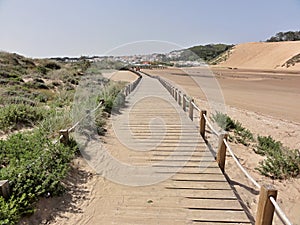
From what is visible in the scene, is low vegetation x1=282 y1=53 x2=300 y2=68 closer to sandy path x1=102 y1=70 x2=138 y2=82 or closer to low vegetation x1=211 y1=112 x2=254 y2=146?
sandy path x1=102 y1=70 x2=138 y2=82

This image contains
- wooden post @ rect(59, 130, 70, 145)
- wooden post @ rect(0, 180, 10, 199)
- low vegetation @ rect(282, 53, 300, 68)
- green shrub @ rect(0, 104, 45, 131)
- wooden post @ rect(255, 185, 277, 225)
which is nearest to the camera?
wooden post @ rect(255, 185, 277, 225)

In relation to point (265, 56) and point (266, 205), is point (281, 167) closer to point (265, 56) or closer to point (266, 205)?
point (266, 205)

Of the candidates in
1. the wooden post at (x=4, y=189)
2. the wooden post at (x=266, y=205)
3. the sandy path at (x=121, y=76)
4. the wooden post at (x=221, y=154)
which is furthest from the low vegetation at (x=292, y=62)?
the wooden post at (x=4, y=189)

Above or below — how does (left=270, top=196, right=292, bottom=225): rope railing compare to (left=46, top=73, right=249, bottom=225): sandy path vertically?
above

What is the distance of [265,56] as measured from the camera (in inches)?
3260

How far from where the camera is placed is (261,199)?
3.09 metres

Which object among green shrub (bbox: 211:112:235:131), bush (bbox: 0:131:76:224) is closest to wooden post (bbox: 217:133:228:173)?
bush (bbox: 0:131:76:224)

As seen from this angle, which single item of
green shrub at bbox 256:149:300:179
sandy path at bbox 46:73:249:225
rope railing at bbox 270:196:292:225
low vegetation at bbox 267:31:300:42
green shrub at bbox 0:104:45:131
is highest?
low vegetation at bbox 267:31:300:42

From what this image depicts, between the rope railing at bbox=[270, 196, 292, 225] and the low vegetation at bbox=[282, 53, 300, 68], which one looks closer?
the rope railing at bbox=[270, 196, 292, 225]

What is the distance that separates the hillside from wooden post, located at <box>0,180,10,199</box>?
6431 centimetres

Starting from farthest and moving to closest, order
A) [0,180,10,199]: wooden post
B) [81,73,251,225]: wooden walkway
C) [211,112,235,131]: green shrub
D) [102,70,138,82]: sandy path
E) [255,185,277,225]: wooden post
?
Result: [102,70,138,82]: sandy path → [211,112,235,131]: green shrub → [81,73,251,225]: wooden walkway → [0,180,10,199]: wooden post → [255,185,277,225]: wooden post

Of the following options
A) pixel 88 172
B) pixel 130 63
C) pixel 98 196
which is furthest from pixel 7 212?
pixel 130 63

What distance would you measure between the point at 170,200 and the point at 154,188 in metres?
0.47

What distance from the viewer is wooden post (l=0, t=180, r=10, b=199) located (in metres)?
3.44
